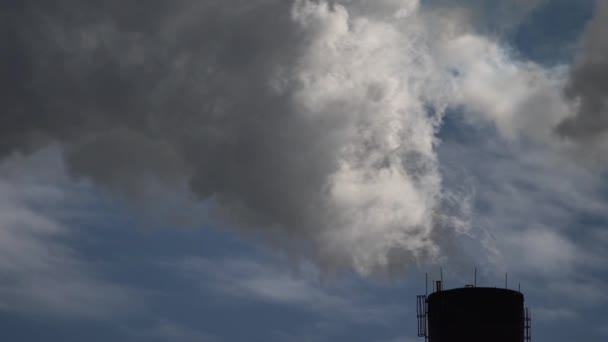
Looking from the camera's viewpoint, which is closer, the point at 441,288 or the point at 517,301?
the point at 517,301

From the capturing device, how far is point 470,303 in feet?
135

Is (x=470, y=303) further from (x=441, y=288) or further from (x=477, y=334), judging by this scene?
(x=441, y=288)

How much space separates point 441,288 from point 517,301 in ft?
20.3

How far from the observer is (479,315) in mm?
41094

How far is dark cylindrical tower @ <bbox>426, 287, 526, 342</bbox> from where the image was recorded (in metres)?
41.1

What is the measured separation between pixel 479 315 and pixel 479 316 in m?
0.04

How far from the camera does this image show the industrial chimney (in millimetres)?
41062

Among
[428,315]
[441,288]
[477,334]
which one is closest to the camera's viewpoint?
[477,334]

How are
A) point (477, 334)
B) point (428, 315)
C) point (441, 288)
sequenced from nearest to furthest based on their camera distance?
point (477, 334) → point (428, 315) → point (441, 288)

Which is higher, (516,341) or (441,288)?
(441,288)

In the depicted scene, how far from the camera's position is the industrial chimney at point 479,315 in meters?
41.1

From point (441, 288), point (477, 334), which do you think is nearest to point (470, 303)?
point (477, 334)

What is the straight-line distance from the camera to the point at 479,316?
135ft

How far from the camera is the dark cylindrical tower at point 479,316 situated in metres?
41.1
